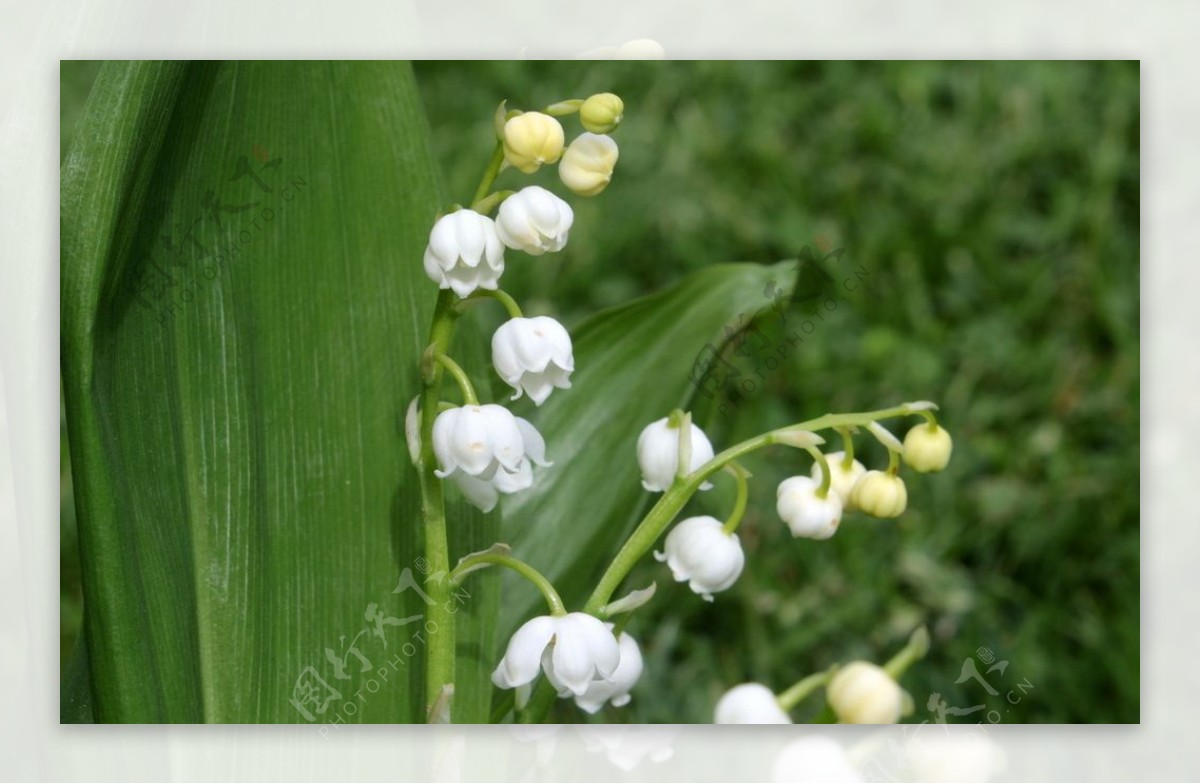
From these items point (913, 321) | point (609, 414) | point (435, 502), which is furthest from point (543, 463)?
point (913, 321)

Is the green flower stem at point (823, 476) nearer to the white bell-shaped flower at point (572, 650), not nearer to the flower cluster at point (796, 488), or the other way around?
the flower cluster at point (796, 488)

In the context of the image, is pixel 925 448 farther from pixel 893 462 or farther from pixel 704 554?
pixel 704 554

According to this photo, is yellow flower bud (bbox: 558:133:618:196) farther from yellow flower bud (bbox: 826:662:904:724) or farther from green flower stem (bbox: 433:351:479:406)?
yellow flower bud (bbox: 826:662:904:724)

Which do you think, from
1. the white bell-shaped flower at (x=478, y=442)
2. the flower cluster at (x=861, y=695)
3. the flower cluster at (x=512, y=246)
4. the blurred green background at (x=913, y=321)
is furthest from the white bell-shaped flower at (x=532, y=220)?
the blurred green background at (x=913, y=321)

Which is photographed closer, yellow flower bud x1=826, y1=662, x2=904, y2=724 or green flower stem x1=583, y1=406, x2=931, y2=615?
yellow flower bud x1=826, y1=662, x2=904, y2=724

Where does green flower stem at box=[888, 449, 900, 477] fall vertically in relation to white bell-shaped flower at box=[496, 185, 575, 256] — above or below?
below

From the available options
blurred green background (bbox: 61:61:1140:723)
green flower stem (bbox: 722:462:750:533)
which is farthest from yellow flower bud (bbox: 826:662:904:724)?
blurred green background (bbox: 61:61:1140:723)

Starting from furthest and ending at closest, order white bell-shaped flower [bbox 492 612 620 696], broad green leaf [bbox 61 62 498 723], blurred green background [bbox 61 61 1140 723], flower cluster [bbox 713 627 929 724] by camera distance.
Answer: blurred green background [bbox 61 61 1140 723] < broad green leaf [bbox 61 62 498 723] < white bell-shaped flower [bbox 492 612 620 696] < flower cluster [bbox 713 627 929 724]
